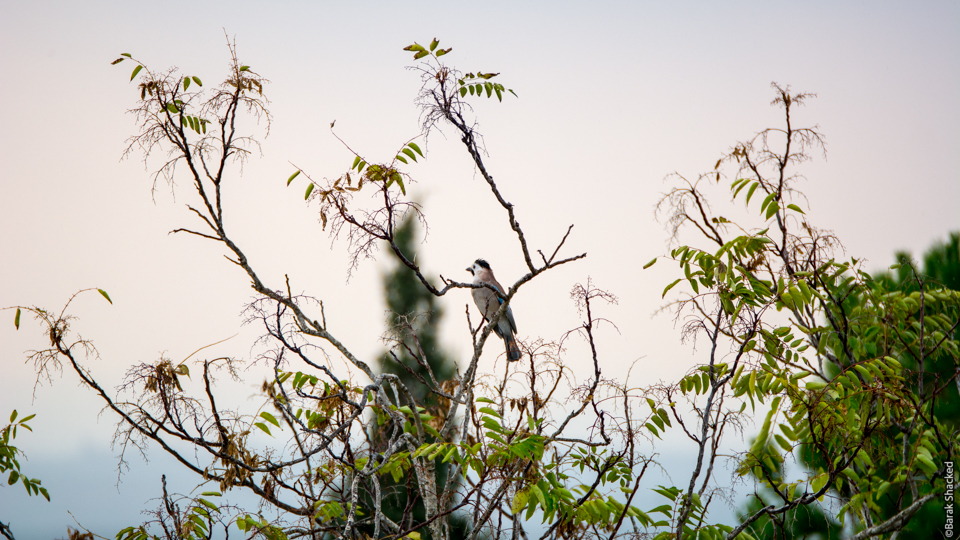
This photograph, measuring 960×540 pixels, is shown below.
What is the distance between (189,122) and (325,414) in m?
1.65

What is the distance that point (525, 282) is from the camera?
3.29 meters

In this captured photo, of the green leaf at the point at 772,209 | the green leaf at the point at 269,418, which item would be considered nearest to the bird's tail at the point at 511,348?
the green leaf at the point at 269,418

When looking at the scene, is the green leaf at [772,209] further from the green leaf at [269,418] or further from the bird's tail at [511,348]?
the green leaf at [269,418]

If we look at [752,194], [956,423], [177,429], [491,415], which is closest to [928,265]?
[956,423]

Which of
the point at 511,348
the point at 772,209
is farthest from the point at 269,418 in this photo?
the point at 772,209

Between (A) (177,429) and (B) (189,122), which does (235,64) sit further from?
(A) (177,429)

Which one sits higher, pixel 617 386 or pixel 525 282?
pixel 525 282

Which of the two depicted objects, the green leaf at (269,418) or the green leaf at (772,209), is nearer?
the green leaf at (269,418)

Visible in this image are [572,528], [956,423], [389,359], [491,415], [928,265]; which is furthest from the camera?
[389,359]

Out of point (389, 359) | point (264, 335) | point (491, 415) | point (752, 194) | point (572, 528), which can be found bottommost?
point (572, 528)

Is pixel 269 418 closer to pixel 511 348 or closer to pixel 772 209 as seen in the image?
pixel 511 348

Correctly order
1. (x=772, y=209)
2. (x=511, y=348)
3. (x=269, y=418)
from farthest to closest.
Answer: (x=511, y=348) < (x=772, y=209) < (x=269, y=418)

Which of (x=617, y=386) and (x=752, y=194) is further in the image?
(x=752, y=194)

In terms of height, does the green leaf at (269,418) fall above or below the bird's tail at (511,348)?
below
